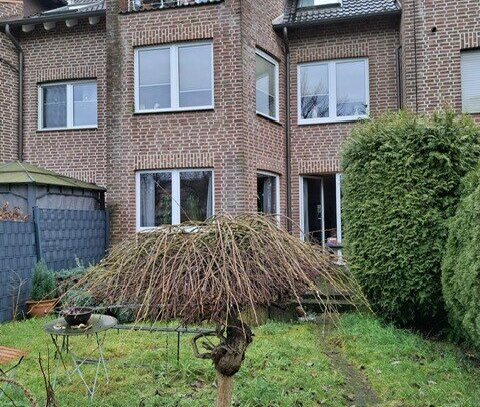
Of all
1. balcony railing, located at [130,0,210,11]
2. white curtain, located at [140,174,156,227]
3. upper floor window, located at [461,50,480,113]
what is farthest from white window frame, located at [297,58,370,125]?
white curtain, located at [140,174,156,227]

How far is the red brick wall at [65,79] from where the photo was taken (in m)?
13.1

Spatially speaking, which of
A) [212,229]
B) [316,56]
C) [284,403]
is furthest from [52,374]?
[316,56]

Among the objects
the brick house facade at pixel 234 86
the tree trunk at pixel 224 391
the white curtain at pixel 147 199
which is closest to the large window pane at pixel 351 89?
the brick house facade at pixel 234 86

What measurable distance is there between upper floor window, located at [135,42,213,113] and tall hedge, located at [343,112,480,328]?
4943mm

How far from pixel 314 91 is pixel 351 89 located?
2.97 ft

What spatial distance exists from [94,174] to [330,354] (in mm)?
8503

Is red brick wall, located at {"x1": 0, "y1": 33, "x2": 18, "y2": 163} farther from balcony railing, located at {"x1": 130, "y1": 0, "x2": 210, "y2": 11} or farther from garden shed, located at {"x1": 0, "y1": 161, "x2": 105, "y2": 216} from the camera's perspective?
balcony railing, located at {"x1": 130, "y1": 0, "x2": 210, "y2": 11}

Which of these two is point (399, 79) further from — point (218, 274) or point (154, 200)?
point (218, 274)

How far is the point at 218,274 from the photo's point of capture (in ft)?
10.8

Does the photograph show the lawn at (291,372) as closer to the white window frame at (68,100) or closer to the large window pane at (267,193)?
the large window pane at (267,193)

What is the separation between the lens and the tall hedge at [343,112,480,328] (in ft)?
23.2

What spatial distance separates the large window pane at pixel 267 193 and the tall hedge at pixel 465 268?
598cm

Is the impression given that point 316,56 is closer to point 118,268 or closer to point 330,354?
point 330,354

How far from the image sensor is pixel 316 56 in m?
12.7
